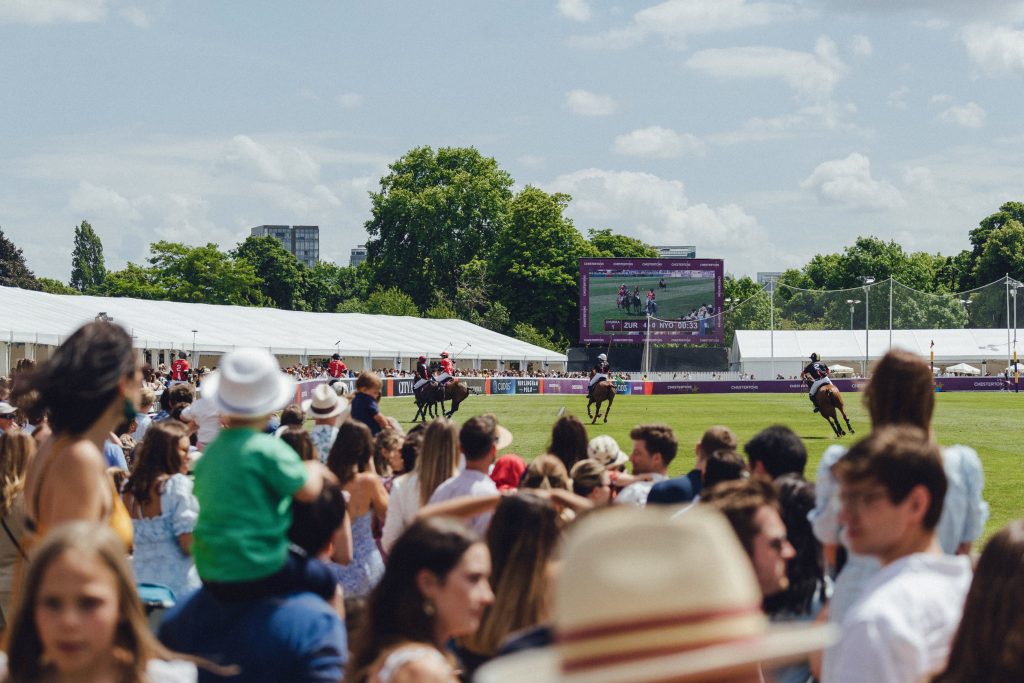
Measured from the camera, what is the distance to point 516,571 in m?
4.29

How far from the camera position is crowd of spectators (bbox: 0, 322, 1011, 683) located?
1.40 metres

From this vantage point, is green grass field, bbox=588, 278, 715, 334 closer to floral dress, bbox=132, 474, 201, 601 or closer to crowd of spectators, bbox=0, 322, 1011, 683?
crowd of spectators, bbox=0, 322, 1011, 683

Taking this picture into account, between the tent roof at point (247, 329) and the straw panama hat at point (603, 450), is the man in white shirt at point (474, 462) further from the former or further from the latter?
the tent roof at point (247, 329)

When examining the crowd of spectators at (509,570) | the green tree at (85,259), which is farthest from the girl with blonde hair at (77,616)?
the green tree at (85,259)

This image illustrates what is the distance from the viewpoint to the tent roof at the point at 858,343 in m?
78.1

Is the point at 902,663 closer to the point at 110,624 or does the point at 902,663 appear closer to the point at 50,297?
the point at 110,624

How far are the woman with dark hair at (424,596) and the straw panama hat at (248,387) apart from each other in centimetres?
95

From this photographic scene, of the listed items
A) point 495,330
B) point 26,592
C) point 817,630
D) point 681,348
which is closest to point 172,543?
point 26,592

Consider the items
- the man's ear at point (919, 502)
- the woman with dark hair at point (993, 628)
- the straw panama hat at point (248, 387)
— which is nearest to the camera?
the woman with dark hair at point (993, 628)

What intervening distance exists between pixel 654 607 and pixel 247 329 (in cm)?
5718

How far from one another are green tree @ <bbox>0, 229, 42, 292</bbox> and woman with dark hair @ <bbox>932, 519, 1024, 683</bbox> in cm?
9134

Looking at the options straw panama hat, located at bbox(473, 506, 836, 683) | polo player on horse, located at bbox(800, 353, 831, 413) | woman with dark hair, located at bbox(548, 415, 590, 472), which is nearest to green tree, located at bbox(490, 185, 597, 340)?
polo player on horse, located at bbox(800, 353, 831, 413)

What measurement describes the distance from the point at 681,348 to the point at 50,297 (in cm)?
4754

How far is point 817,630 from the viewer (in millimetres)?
1553
